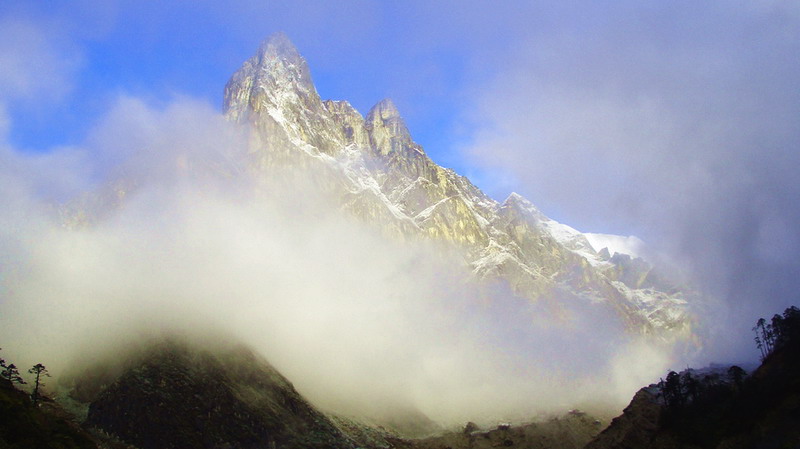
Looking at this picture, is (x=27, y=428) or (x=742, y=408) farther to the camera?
(x=742, y=408)

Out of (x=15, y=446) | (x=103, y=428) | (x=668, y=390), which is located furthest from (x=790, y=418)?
(x=103, y=428)

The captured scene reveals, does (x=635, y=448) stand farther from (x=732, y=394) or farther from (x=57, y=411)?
(x=57, y=411)

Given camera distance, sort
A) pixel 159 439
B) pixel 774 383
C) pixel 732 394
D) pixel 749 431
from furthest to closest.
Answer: pixel 159 439 → pixel 732 394 → pixel 774 383 → pixel 749 431

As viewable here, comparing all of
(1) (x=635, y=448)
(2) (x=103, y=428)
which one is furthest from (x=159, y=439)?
(1) (x=635, y=448)

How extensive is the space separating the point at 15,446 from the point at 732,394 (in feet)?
579

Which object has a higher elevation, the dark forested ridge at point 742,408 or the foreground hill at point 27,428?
the dark forested ridge at point 742,408

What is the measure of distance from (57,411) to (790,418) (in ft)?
677

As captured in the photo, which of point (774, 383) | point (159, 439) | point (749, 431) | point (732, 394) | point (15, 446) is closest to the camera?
point (15, 446)

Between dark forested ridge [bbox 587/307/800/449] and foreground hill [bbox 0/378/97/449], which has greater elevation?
dark forested ridge [bbox 587/307/800/449]

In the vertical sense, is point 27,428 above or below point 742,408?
below

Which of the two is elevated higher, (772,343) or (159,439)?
(772,343)

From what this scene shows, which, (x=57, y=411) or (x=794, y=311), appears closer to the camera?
(x=794, y=311)

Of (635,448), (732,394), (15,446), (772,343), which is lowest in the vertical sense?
(15,446)

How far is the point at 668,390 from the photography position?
19575cm
